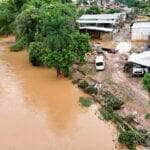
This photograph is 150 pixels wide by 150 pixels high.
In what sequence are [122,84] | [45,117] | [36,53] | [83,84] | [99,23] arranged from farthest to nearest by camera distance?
[99,23], [36,53], [83,84], [122,84], [45,117]

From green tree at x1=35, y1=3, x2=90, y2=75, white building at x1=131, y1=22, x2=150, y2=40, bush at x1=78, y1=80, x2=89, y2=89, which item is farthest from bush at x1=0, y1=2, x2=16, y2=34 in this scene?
bush at x1=78, y1=80, x2=89, y2=89

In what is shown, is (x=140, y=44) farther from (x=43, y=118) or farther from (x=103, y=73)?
(x=43, y=118)

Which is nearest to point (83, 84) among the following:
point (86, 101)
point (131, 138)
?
point (86, 101)

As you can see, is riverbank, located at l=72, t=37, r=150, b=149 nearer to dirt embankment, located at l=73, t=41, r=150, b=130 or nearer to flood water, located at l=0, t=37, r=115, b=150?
dirt embankment, located at l=73, t=41, r=150, b=130

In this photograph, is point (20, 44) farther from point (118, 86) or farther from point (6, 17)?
point (118, 86)

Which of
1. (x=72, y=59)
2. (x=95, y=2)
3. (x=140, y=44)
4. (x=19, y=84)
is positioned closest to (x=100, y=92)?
(x=72, y=59)

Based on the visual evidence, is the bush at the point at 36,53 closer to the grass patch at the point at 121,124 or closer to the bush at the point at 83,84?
the bush at the point at 83,84
